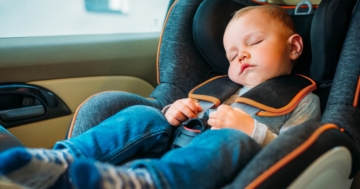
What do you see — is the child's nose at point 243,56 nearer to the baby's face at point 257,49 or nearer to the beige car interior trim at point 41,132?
the baby's face at point 257,49

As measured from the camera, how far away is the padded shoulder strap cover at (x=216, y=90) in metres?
0.94

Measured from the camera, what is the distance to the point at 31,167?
17.2 inches

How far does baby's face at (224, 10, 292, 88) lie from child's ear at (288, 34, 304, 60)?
0.02 metres

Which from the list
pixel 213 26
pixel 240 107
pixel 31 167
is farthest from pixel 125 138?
pixel 213 26

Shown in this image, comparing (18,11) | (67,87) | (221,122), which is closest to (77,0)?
(18,11)

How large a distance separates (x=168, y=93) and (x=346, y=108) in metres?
0.70

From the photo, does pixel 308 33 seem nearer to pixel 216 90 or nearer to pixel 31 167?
pixel 216 90

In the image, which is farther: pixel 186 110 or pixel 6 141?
pixel 186 110

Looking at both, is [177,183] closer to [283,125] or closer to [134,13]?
[283,125]

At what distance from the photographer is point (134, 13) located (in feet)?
5.03

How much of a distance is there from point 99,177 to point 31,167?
6.1 inches

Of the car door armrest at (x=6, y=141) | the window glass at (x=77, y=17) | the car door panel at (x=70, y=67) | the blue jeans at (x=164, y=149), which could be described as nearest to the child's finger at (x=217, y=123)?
the blue jeans at (x=164, y=149)

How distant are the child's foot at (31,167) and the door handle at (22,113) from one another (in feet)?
2.58

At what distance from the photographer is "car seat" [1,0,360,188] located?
0.50 m
